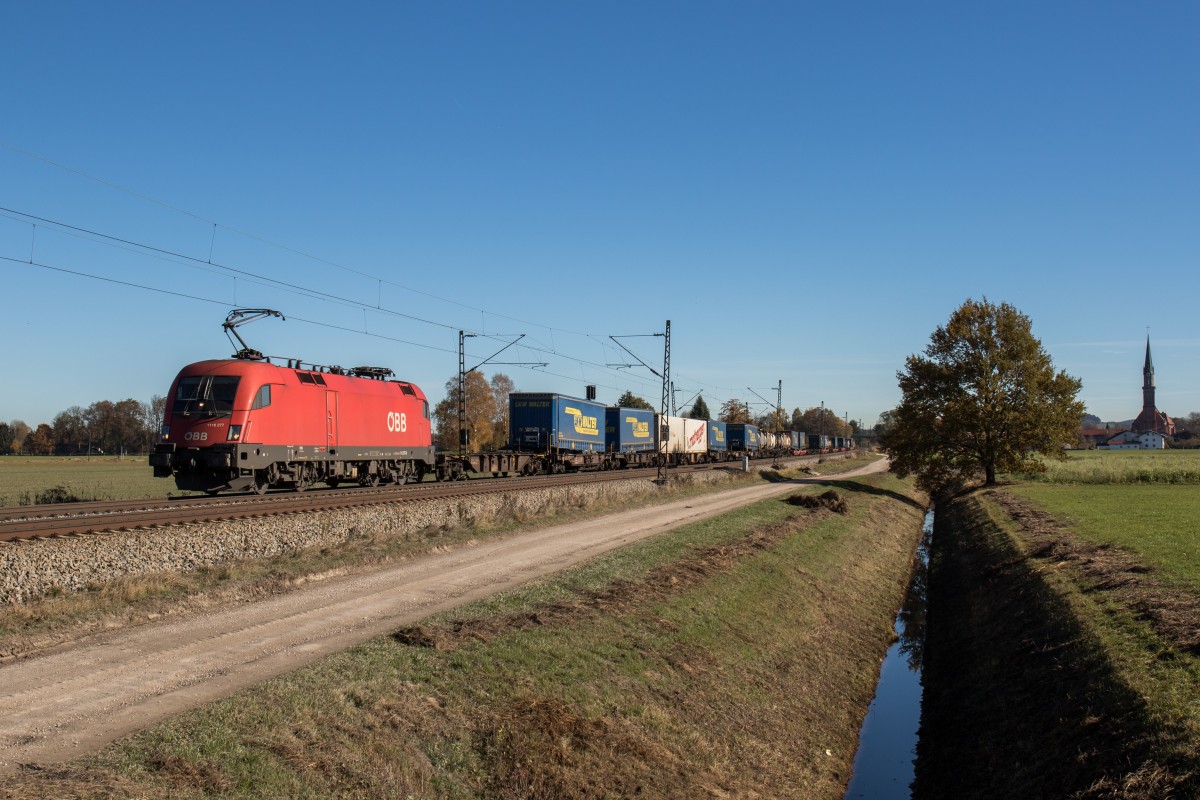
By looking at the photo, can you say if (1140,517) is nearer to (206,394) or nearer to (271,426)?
(271,426)

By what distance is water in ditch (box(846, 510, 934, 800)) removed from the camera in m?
12.0

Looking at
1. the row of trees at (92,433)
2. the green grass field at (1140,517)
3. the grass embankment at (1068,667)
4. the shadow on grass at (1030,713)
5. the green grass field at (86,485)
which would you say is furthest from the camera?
the row of trees at (92,433)

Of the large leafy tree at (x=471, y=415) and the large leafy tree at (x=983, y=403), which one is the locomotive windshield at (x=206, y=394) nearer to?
the large leafy tree at (x=983, y=403)

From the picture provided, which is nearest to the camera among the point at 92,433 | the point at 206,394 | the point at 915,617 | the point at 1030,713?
the point at 1030,713

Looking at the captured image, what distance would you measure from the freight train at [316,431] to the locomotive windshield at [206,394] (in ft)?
0.09

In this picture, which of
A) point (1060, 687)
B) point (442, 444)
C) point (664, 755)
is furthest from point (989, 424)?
point (442, 444)

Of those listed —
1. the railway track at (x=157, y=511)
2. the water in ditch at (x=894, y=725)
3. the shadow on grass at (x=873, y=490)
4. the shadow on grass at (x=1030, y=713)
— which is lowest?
the water in ditch at (x=894, y=725)

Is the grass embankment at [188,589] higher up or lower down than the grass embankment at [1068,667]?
higher up

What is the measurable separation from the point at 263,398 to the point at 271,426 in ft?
2.94

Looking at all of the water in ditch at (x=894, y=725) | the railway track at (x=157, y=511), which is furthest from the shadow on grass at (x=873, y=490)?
the railway track at (x=157, y=511)

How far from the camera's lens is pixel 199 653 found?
9195mm

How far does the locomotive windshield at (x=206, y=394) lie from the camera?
21812 millimetres

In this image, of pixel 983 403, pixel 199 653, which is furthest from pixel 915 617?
pixel 983 403

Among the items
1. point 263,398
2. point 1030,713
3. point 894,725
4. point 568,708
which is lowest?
point 894,725
